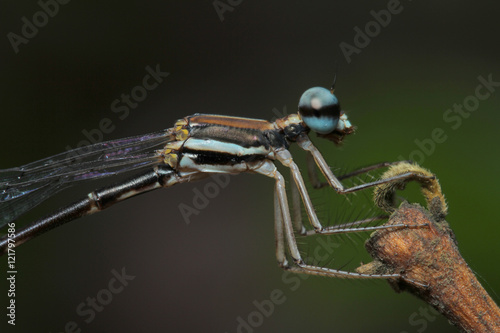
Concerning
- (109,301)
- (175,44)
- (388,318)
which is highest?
(175,44)

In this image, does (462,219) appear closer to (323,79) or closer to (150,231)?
(323,79)

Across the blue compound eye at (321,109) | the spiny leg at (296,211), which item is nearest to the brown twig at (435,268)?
the blue compound eye at (321,109)

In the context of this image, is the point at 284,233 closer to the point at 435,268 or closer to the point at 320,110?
the point at 320,110

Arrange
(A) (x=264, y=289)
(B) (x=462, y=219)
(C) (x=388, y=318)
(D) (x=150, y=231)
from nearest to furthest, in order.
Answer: (B) (x=462, y=219)
(C) (x=388, y=318)
(A) (x=264, y=289)
(D) (x=150, y=231)

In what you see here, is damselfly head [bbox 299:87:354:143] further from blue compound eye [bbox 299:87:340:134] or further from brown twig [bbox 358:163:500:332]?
brown twig [bbox 358:163:500:332]

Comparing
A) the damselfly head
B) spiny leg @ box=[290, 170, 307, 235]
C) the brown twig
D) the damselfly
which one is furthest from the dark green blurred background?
the brown twig

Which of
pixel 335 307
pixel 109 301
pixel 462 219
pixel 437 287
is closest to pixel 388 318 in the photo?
pixel 335 307

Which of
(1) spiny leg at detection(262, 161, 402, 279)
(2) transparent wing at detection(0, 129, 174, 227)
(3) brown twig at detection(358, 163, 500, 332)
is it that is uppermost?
(2) transparent wing at detection(0, 129, 174, 227)

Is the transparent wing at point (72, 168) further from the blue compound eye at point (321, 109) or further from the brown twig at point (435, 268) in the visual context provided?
the brown twig at point (435, 268)

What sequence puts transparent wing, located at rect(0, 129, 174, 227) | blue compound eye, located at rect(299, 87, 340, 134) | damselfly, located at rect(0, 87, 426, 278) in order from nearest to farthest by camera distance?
blue compound eye, located at rect(299, 87, 340, 134), damselfly, located at rect(0, 87, 426, 278), transparent wing, located at rect(0, 129, 174, 227)
